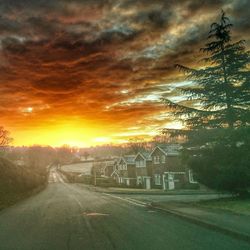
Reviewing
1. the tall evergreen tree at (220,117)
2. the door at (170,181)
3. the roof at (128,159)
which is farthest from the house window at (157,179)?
the tall evergreen tree at (220,117)

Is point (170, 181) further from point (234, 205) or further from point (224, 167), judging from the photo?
point (234, 205)

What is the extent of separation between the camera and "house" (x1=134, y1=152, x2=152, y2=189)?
242 feet

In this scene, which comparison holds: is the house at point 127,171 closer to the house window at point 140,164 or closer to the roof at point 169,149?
the house window at point 140,164

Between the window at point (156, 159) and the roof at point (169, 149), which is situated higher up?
the roof at point (169, 149)

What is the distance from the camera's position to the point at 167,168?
210ft

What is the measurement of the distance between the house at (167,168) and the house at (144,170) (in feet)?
11.3

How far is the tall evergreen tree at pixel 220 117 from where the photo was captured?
23766mm

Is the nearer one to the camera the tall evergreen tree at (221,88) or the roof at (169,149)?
the tall evergreen tree at (221,88)

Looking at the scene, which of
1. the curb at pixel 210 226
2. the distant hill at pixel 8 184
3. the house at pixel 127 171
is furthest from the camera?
the house at pixel 127 171

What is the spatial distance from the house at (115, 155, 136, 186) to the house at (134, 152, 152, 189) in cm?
597

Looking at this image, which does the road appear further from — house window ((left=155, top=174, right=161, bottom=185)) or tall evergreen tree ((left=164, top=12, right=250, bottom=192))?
house window ((left=155, top=174, right=161, bottom=185))

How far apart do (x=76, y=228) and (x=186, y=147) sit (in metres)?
12.3

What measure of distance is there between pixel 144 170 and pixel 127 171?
41.8 feet

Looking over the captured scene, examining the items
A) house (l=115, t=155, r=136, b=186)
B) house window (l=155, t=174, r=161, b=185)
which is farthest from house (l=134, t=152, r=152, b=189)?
house (l=115, t=155, r=136, b=186)
